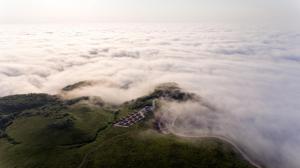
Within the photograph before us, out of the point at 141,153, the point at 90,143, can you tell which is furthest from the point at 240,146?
the point at 90,143

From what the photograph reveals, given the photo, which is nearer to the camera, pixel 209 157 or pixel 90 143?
pixel 209 157

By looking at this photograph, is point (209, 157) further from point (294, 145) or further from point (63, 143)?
point (63, 143)

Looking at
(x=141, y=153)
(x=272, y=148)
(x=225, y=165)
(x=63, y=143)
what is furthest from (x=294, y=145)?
(x=63, y=143)

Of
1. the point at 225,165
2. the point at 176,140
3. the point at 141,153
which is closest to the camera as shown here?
the point at 225,165

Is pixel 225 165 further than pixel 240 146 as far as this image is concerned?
No

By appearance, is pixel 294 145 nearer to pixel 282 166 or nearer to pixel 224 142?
pixel 282 166

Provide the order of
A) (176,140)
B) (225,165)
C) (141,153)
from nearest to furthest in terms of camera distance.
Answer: (225,165)
(141,153)
(176,140)

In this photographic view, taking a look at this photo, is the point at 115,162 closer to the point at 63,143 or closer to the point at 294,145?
the point at 63,143
